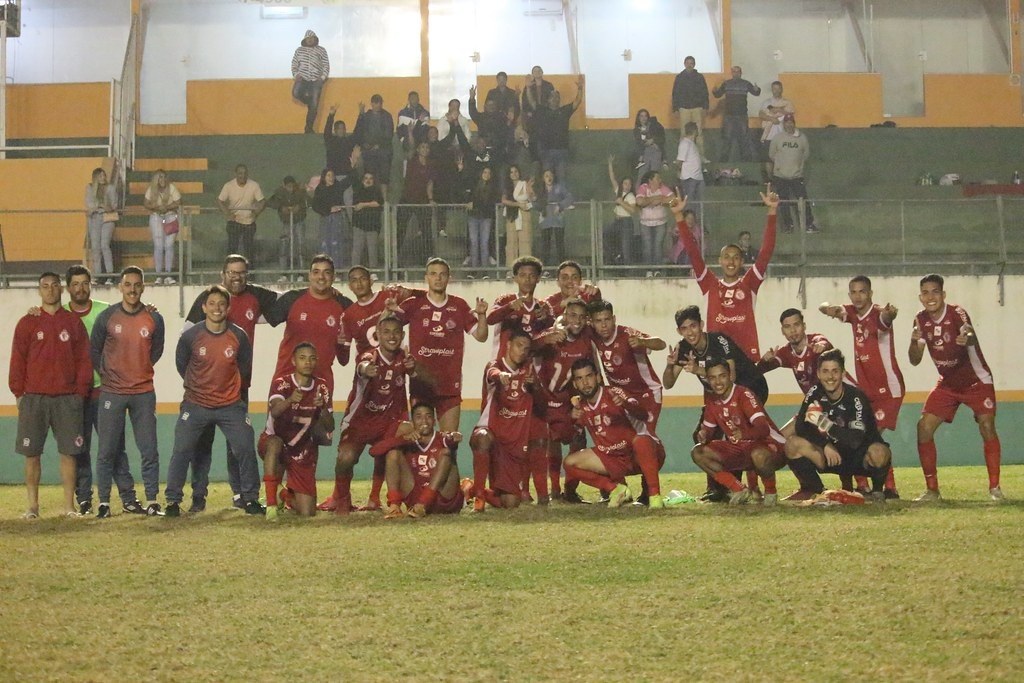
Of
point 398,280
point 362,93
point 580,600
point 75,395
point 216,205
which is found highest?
point 362,93

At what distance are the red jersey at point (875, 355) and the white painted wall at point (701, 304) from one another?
15.1ft

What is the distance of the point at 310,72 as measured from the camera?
24.4 metres

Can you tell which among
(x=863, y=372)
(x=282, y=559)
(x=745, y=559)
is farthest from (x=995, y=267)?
(x=282, y=559)

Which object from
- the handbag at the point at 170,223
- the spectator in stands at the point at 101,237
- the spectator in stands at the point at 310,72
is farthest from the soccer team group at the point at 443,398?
the spectator in stands at the point at 310,72

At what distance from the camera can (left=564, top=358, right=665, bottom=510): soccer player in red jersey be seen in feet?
36.9

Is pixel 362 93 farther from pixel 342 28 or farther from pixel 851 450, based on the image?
pixel 851 450

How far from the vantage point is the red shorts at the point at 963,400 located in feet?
37.5

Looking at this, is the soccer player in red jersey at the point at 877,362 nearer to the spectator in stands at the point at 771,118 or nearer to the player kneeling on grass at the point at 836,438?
the player kneeling on grass at the point at 836,438

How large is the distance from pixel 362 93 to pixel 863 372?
50.3 ft

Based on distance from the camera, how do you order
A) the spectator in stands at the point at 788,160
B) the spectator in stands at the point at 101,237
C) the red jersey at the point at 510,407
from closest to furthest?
the red jersey at the point at 510,407, the spectator in stands at the point at 101,237, the spectator in stands at the point at 788,160

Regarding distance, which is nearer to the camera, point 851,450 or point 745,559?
point 745,559

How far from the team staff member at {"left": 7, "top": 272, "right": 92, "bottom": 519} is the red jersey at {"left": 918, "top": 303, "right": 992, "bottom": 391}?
7.52 m

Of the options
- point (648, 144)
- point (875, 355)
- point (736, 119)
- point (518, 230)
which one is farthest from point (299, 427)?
point (736, 119)

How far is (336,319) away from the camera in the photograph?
12086mm
